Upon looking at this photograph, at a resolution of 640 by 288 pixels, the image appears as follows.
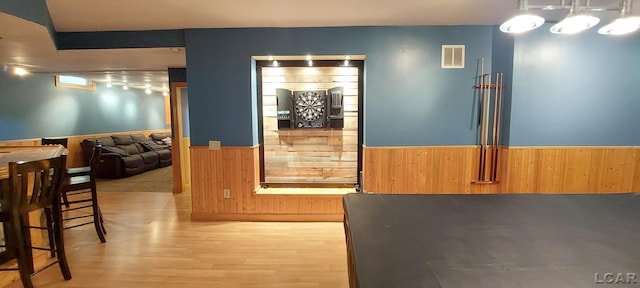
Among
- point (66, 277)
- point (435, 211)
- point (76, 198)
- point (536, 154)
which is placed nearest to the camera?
point (435, 211)

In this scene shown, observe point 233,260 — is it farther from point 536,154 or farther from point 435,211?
point 536,154

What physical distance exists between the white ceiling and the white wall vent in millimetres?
273

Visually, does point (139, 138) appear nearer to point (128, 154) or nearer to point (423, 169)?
point (128, 154)

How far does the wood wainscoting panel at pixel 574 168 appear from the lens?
10.5 ft

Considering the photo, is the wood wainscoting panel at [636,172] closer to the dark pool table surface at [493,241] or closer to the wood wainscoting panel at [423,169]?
the wood wainscoting panel at [423,169]

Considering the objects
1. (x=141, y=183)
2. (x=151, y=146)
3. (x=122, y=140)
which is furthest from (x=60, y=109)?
(x=141, y=183)

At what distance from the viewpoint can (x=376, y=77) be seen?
3.28 m

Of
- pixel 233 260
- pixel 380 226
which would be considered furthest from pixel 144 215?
pixel 380 226

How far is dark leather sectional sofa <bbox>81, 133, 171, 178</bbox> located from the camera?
18.6ft

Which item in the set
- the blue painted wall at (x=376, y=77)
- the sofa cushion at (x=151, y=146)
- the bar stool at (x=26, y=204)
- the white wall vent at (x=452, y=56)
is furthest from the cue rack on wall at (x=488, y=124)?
the sofa cushion at (x=151, y=146)

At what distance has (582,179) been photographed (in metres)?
Result: 3.24

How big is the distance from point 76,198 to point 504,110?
6.21 m

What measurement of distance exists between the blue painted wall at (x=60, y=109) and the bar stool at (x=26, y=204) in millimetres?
4162

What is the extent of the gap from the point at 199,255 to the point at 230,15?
2.42 metres
